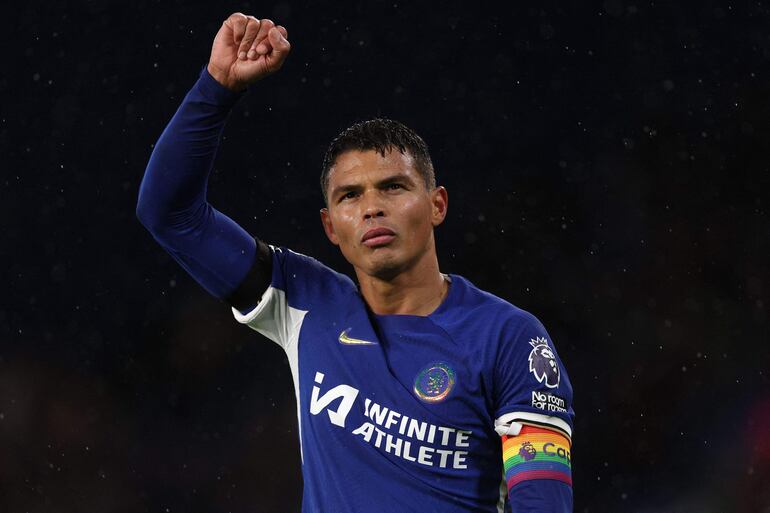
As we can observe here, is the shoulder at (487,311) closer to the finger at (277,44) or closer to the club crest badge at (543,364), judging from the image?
the club crest badge at (543,364)

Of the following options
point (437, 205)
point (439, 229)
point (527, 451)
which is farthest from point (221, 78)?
point (439, 229)

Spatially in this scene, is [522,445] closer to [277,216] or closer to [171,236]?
[171,236]

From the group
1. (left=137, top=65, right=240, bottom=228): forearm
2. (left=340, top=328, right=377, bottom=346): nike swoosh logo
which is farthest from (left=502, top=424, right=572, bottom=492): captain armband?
(left=137, top=65, right=240, bottom=228): forearm

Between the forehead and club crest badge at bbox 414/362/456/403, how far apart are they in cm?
48

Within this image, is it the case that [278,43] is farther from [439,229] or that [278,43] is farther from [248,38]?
[439,229]

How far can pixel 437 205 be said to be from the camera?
261 cm

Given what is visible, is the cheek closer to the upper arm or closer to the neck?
the neck

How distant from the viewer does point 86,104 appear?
6574mm

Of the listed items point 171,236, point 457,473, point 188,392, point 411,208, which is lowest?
point 457,473

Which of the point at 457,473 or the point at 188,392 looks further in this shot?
the point at 188,392

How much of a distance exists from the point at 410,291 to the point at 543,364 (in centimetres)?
42

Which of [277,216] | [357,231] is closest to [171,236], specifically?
[357,231]

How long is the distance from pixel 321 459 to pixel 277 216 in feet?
13.4

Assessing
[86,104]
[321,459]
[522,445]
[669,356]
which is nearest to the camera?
[522,445]
